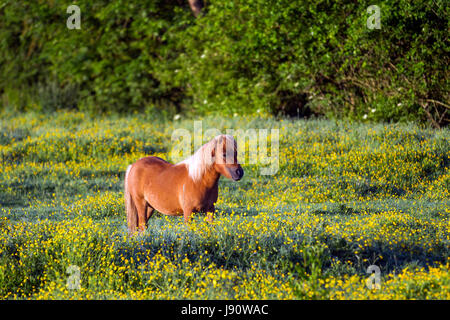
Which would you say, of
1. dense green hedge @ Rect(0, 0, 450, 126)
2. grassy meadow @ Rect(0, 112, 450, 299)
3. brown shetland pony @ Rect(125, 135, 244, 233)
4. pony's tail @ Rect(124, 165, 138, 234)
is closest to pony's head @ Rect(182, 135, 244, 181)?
brown shetland pony @ Rect(125, 135, 244, 233)

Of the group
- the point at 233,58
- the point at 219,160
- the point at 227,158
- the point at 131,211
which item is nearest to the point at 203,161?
the point at 219,160

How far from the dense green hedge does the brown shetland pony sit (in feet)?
28.1

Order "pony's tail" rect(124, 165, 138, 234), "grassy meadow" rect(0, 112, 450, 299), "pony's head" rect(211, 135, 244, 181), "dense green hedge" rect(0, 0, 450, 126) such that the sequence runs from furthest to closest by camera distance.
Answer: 1. "dense green hedge" rect(0, 0, 450, 126)
2. "pony's tail" rect(124, 165, 138, 234)
3. "pony's head" rect(211, 135, 244, 181)
4. "grassy meadow" rect(0, 112, 450, 299)

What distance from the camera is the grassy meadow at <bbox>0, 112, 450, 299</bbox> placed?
618cm

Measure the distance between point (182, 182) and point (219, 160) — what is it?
63 cm

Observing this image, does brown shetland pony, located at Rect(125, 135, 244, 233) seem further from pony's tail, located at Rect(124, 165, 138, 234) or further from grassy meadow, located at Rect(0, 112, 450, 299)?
grassy meadow, located at Rect(0, 112, 450, 299)

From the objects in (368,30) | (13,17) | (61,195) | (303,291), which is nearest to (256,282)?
(303,291)

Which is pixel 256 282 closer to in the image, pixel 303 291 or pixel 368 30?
pixel 303 291

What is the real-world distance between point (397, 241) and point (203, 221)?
7.92ft

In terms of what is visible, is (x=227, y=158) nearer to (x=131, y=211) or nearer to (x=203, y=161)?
(x=203, y=161)

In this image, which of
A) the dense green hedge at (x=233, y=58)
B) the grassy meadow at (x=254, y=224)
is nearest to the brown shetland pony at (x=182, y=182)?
the grassy meadow at (x=254, y=224)

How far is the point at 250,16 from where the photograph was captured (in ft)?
54.7

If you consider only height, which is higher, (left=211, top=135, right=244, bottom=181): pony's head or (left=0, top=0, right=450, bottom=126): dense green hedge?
(left=0, top=0, right=450, bottom=126): dense green hedge

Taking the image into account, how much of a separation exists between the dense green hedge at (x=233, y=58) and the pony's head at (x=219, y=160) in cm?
864
